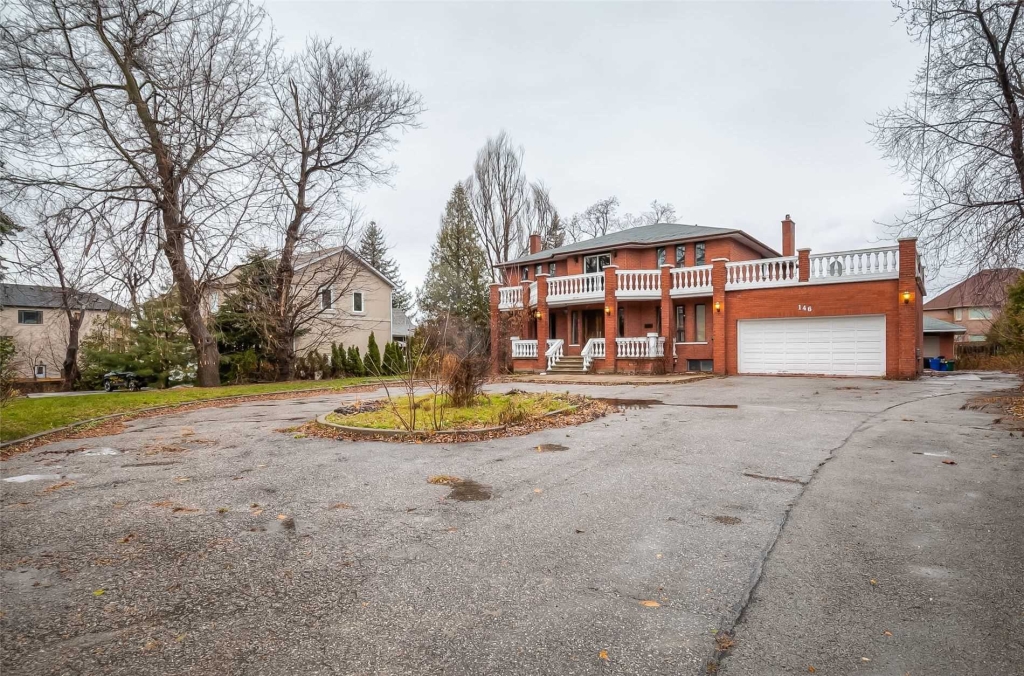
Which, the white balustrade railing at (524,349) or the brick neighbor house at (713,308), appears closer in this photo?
the brick neighbor house at (713,308)

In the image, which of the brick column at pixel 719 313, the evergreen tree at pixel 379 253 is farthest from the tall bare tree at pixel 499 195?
the brick column at pixel 719 313

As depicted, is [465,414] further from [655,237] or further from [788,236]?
[788,236]

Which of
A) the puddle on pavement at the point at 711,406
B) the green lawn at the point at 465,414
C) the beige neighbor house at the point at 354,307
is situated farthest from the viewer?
the beige neighbor house at the point at 354,307

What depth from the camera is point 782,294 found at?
19.4 m

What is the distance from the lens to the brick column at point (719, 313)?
2067cm

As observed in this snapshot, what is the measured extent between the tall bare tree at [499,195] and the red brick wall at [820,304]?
68.7ft

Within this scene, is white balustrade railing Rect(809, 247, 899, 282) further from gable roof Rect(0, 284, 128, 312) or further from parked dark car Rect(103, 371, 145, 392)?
parked dark car Rect(103, 371, 145, 392)

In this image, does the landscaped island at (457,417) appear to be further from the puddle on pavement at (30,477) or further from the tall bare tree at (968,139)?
the tall bare tree at (968,139)

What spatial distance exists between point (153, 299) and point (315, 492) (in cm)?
1874

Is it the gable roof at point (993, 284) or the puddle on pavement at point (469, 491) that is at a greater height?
the gable roof at point (993, 284)

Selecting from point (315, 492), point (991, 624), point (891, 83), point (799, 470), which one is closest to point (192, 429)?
point (315, 492)

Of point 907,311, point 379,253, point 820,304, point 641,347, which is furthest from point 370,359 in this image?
point 379,253

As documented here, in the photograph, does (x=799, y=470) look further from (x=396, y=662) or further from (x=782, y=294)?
(x=782, y=294)

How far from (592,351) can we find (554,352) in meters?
1.93
